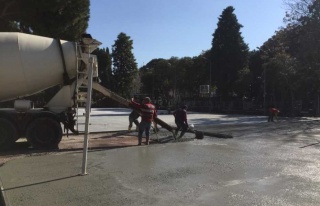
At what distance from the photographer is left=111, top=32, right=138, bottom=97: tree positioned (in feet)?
257

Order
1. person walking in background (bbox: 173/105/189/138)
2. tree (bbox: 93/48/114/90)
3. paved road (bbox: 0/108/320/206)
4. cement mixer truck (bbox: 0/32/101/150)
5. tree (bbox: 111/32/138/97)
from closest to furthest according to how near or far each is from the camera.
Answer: paved road (bbox: 0/108/320/206) < cement mixer truck (bbox: 0/32/101/150) < person walking in background (bbox: 173/105/189/138) < tree (bbox: 93/48/114/90) < tree (bbox: 111/32/138/97)

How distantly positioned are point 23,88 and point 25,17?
6955mm

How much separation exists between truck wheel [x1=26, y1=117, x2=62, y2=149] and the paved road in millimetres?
1856

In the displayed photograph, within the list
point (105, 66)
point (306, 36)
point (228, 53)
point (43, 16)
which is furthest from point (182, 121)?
point (105, 66)

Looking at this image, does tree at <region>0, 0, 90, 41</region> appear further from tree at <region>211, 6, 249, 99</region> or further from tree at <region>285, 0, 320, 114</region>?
tree at <region>211, 6, 249, 99</region>

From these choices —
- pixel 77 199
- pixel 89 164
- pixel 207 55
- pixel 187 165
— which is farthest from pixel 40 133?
pixel 207 55

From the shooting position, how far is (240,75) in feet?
214

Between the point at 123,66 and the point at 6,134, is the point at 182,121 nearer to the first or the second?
the point at 6,134

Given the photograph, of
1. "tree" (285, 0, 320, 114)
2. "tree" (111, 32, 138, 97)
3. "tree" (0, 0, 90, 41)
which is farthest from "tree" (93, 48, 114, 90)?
"tree" (0, 0, 90, 41)

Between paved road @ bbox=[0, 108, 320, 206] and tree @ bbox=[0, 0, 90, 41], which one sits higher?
tree @ bbox=[0, 0, 90, 41]

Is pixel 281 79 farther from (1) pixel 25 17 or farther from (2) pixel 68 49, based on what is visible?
(2) pixel 68 49

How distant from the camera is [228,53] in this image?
68438 mm

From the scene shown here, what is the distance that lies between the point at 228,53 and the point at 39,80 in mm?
57143

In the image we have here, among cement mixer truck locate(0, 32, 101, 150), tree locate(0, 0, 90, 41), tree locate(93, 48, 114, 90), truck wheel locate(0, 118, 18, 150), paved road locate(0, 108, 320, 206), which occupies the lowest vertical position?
paved road locate(0, 108, 320, 206)
